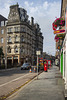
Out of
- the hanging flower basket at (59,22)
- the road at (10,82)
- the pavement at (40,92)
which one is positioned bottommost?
the road at (10,82)

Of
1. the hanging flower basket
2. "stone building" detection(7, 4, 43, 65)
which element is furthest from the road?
"stone building" detection(7, 4, 43, 65)

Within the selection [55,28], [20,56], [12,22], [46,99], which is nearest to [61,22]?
[55,28]

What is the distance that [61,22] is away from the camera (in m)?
8.81

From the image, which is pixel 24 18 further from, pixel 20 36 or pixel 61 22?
pixel 61 22

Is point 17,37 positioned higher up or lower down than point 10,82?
higher up

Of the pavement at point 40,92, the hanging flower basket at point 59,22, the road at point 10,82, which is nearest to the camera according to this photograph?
the pavement at point 40,92

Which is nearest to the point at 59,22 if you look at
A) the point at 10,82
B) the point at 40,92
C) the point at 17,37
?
the point at 40,92

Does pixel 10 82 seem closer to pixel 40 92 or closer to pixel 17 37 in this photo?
pixel 40 92

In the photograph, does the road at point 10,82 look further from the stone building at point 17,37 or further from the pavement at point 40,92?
the stone building at point 17,37

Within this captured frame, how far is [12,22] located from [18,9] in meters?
5.98

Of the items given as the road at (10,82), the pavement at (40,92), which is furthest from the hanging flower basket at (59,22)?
the road at (10,82)

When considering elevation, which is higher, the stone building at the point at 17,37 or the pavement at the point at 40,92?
the stone building at the point at 17,37

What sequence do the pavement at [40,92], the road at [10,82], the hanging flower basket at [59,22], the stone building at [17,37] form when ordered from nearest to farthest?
the pavement at [40,92] → the road at [10,82] → the hanging flower basket at [59,22] → the stone building at [17,37]

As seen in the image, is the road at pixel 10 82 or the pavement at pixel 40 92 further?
the road at pixel 10 82
